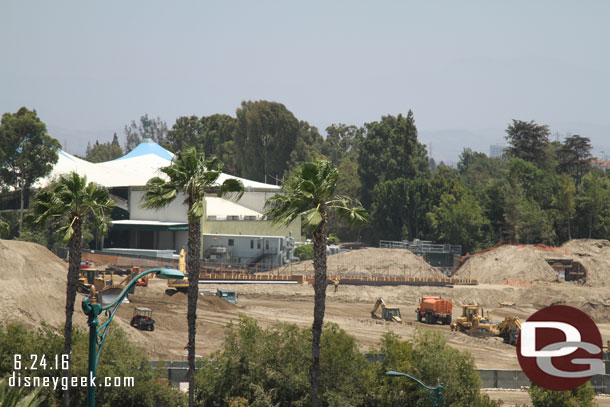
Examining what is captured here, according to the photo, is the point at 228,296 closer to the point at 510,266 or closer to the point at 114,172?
the point at 510,266

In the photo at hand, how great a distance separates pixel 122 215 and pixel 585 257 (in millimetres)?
63067

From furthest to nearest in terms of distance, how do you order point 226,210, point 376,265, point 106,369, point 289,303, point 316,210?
point 226,210
point 376,265
point 289,303
point 106,369
point 316,210

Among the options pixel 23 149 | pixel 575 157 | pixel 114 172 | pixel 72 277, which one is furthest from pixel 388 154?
pixel 72 277

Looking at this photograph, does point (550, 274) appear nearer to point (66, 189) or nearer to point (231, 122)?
point (66, 189)

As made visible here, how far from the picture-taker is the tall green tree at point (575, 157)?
15238 cm

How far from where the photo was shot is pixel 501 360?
→ 2191 inches

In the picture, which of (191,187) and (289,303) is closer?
(191,187)

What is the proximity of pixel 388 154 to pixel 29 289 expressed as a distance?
94623 mm

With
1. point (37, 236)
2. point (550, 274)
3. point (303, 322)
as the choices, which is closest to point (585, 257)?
point (550, 274)

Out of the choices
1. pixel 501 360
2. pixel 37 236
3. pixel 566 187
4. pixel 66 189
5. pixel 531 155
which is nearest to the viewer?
pixel 66 189

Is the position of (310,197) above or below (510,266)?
above

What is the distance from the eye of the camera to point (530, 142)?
151m

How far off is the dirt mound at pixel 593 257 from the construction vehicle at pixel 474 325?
124ft

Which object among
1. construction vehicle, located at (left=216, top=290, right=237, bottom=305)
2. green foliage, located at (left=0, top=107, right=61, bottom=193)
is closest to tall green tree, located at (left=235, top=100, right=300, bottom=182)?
green foliage, located at (left=0, top=107, right=61, bottom=193)
